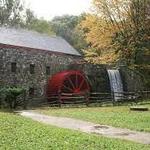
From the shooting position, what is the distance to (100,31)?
39.2 m

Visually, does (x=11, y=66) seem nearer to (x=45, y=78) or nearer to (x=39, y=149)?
(x=45, y=78)

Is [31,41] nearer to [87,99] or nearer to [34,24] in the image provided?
[87,99]

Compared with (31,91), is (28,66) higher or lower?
higher

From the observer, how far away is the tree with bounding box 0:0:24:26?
203 ft

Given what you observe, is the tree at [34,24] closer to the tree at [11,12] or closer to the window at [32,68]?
the tree at [11,12]

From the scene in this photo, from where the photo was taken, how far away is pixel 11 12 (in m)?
63.6

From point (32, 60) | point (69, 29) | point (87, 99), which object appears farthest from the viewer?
point (69, 29)

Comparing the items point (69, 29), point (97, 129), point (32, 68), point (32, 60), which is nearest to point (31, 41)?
point (32, 60)

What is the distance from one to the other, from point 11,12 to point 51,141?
51702mm

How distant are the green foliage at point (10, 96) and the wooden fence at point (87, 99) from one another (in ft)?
10.3

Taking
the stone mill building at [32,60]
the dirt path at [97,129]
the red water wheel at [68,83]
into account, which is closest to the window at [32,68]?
the stone mill building at [32,60]

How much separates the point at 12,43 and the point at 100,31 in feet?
31.2

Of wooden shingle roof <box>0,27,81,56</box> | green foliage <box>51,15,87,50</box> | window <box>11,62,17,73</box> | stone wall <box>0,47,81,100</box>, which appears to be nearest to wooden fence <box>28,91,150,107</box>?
stone wall <box>0,47,81,100</box>

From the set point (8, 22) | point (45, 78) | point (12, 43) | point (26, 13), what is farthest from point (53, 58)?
point (26, 13)
